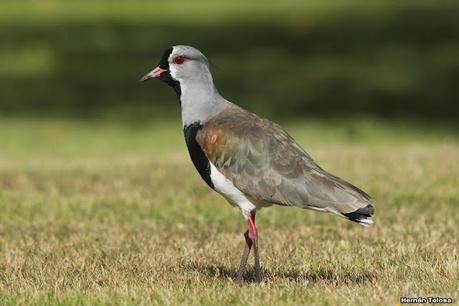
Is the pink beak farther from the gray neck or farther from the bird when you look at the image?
the gray neck

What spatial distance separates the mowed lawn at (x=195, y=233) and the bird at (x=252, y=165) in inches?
23.2

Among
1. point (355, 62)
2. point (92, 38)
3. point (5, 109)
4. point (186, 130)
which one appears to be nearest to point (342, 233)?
point (186, 130)

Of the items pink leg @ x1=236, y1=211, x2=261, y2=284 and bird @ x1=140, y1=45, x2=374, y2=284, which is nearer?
bird @ x1=140, y1=45, x2=374, y2=284

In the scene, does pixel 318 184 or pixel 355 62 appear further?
pixel 355 62

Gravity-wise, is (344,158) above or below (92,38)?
below

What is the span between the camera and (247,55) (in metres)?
23.8

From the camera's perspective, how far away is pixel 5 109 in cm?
2019

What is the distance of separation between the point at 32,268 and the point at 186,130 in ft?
6.18

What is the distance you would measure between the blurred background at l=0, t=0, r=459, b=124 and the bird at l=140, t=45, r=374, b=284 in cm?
1164

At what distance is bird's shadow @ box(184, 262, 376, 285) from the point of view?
7301 mm

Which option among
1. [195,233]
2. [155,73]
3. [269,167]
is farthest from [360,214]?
[195,233]

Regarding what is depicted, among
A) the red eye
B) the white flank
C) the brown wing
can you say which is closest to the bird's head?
the red eye

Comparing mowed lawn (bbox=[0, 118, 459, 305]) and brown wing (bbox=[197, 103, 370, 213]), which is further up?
brown wing (bbox=[197, 103, 370, 213])

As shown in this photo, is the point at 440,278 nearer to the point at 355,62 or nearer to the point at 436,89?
the point at 436,89
